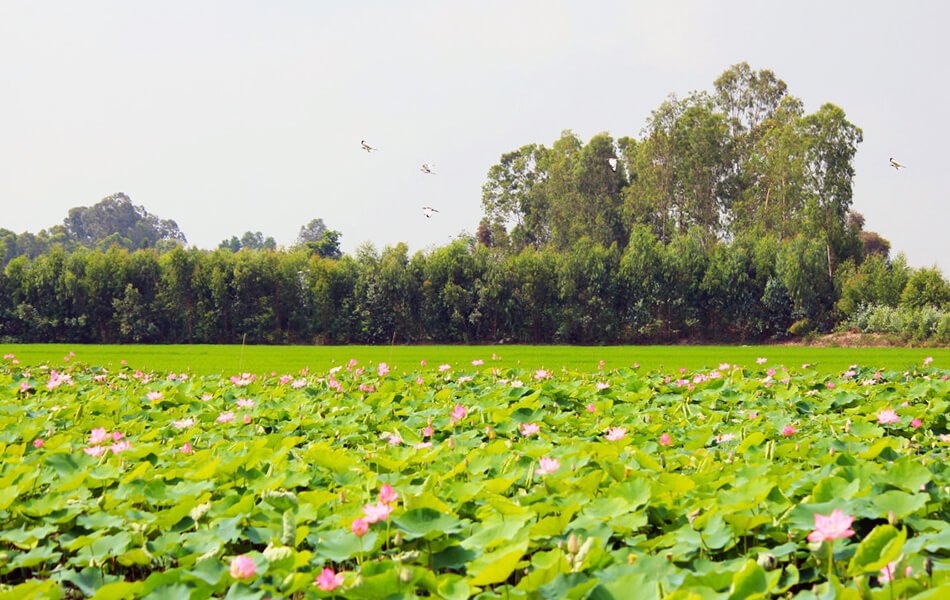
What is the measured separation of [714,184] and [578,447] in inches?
1278

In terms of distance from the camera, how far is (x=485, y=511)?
6.00 ft

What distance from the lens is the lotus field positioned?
1.36 m

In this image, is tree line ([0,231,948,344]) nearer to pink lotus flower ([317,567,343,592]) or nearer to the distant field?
the distant field

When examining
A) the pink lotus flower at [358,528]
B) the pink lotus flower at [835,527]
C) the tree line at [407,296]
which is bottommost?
the pink lotus flower at [358,528]

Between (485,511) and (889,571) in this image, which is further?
(485,511)

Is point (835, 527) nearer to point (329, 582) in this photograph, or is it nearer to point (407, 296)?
point (329, 582)

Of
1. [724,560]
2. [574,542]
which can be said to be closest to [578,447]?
[724,560]

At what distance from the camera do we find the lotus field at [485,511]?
136cm

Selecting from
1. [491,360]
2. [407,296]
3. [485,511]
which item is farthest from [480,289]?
[485,511]

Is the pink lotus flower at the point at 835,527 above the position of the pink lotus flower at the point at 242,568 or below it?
above

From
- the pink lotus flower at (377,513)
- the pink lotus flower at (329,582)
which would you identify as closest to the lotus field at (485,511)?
the pink lotus flower at (377,513)

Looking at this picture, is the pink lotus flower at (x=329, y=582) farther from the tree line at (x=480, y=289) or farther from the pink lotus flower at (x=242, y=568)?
the tree line at (x=480, y=289)

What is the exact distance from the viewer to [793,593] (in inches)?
62.1

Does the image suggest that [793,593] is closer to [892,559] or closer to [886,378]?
[892,559]
